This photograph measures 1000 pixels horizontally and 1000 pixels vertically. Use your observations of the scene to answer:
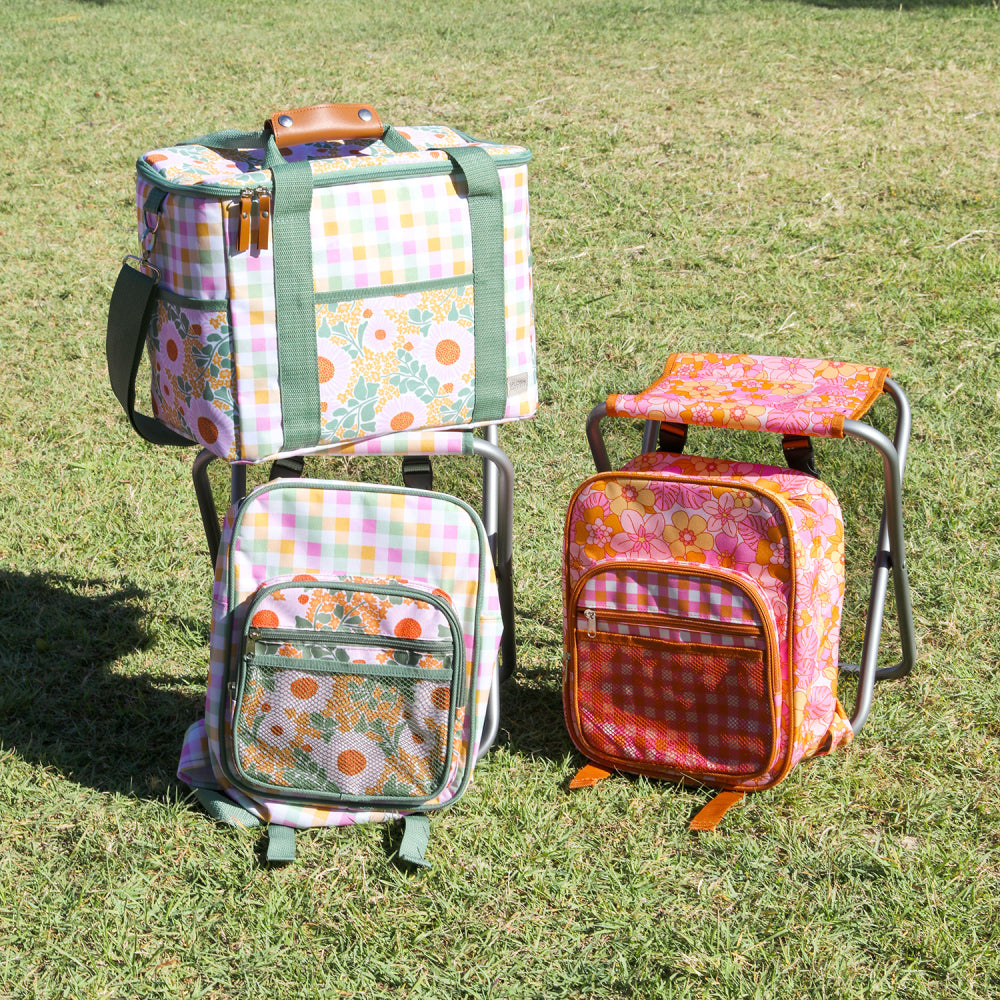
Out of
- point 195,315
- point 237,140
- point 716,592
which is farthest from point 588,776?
point 237,140

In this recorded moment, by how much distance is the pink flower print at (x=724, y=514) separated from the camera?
231 centimetres

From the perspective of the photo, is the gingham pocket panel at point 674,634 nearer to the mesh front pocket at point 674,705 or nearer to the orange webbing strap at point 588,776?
the mesh front pocket at point 674,705

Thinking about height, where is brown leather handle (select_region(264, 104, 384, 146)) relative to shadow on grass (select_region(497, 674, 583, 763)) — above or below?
above

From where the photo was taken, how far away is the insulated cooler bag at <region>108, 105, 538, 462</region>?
82.6 inches

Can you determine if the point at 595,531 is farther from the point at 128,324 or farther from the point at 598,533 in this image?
the point at 128,324

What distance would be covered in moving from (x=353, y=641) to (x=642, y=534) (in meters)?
0.65

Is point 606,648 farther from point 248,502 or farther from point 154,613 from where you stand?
point 154,613

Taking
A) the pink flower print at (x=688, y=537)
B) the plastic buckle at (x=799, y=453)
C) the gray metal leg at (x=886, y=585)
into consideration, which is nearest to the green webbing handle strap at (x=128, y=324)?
the pink flower print at (x=688, y=537)

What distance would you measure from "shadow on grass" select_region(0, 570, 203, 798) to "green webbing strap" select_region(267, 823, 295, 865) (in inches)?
13.2

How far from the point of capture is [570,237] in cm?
546

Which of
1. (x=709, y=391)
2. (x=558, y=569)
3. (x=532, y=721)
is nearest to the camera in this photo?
(x=709, y=391)

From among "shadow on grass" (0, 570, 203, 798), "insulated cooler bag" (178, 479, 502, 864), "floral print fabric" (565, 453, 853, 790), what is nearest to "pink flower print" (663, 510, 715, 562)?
"floral print fabric" (565, 453, 853, 790)

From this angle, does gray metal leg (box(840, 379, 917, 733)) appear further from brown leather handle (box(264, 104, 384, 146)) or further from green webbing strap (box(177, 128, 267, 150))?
green webbing strap (box(177, 128, 267, 150))

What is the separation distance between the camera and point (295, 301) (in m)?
2.13
